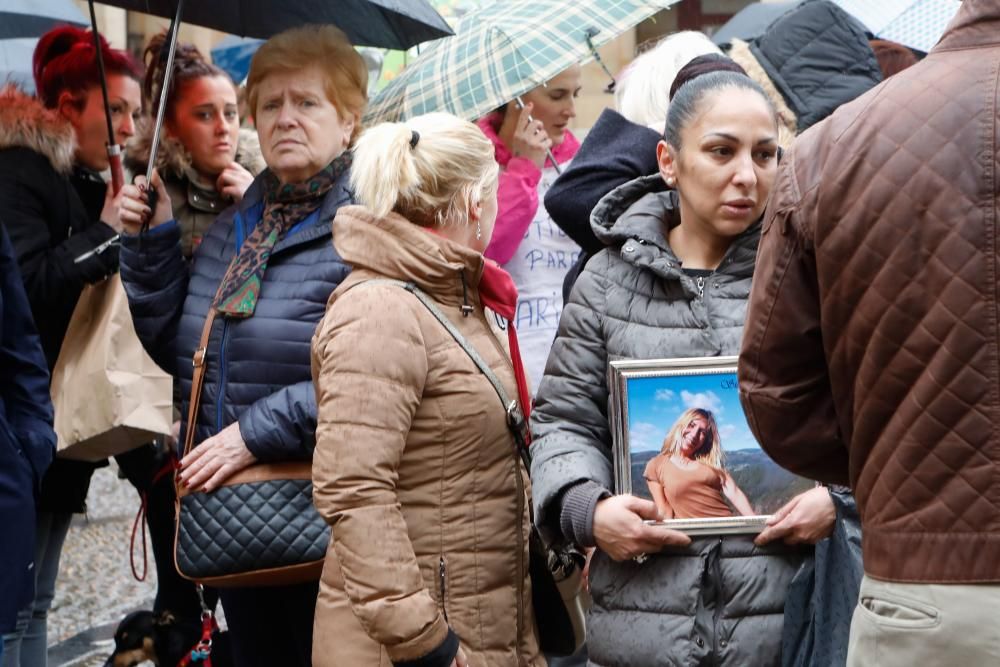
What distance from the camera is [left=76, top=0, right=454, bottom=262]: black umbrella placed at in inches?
186

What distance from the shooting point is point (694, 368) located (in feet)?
10.9

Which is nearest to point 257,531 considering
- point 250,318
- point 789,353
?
point 250,318

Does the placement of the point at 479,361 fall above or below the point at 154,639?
above

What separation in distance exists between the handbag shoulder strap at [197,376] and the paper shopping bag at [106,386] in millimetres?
856

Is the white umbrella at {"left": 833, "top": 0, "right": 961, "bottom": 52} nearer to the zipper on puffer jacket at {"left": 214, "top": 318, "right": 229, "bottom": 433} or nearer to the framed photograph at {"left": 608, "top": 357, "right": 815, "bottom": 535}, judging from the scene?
the zipper on puffer jacket at {"left": 214, "top": 318, "right": 229, "bottom": 433}

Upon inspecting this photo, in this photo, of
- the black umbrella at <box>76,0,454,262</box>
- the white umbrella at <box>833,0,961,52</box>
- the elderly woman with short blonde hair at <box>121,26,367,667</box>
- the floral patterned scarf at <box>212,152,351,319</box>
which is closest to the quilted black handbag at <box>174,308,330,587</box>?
the elderly woman with short blonde hair at <box>121,26,367,667</box>

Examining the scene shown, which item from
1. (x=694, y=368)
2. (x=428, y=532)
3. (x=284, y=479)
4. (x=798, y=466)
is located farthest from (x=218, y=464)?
(x=798, y=466)

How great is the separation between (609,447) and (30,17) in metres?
4.49

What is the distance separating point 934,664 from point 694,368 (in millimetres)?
1106

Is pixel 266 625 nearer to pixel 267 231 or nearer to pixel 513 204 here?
pixel 267 231

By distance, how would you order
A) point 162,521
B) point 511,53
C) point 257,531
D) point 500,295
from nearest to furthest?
1. point 500,295
2. point 257,531
3. point 511,53
4. point 162,521

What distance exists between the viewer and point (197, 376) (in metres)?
4.32

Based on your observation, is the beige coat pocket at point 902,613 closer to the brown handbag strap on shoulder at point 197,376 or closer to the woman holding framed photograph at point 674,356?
the woman holding framed photograph at point 674,356

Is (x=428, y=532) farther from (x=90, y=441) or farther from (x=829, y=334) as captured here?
(x=90, y=441)
